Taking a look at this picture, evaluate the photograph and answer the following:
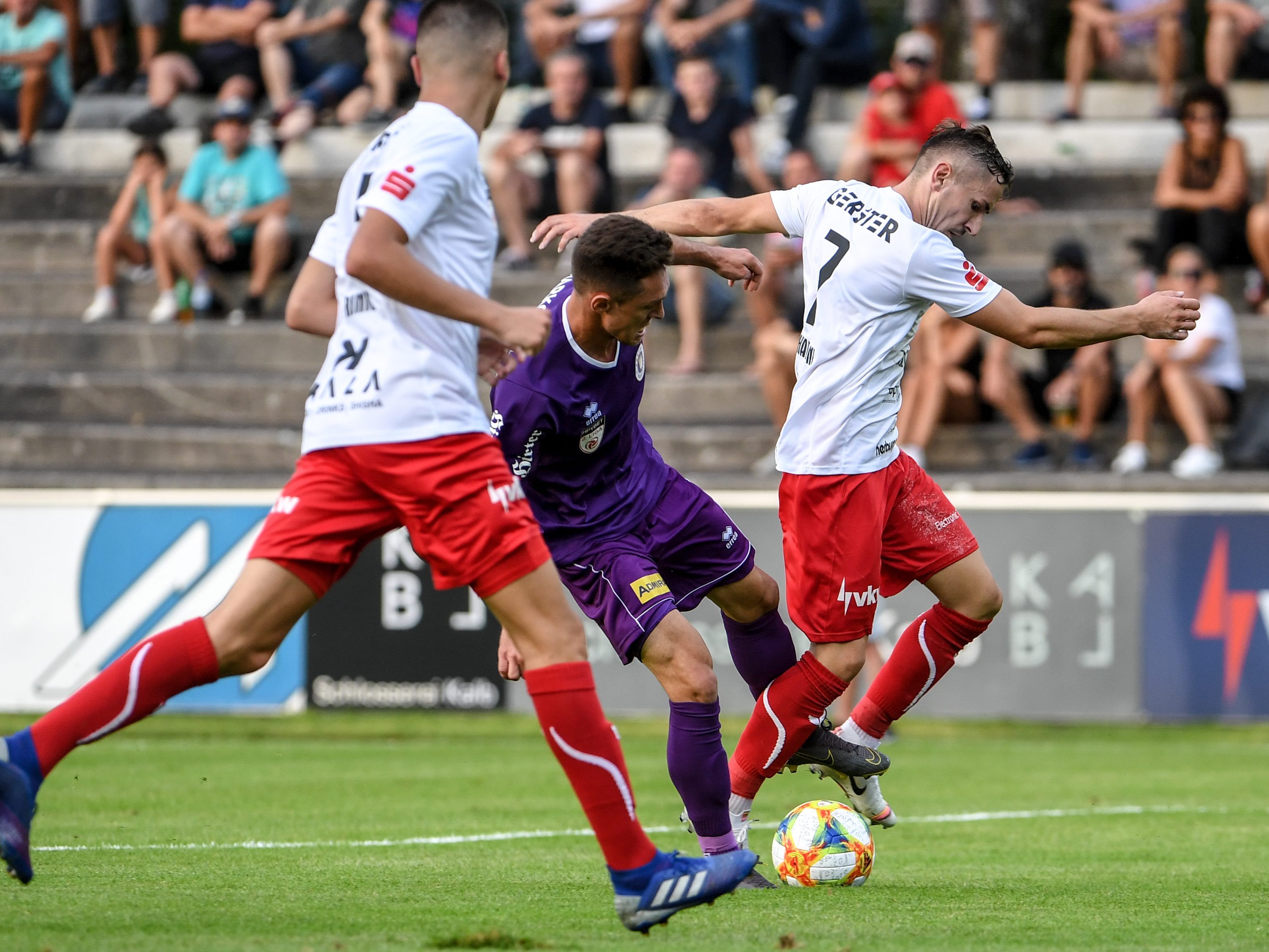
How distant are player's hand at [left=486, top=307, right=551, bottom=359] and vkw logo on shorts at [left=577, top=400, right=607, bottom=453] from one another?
1.33 metres

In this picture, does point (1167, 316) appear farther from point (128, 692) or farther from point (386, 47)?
point (386, 47)

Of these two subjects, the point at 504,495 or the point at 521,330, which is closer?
the point at 521,330

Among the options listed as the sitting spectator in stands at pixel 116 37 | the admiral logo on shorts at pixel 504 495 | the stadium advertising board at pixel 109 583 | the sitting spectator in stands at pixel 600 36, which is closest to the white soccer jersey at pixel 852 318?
the admiral logo on shorts at pixel 504 495

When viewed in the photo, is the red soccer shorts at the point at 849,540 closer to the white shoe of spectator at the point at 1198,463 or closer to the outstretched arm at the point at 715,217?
the outstretched arm at the point at 715,217

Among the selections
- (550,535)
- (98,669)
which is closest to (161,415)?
(98,669)

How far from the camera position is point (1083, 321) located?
229 inches

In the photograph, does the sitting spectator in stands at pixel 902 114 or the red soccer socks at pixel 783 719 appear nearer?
the red soccer socks at pixel 783 719

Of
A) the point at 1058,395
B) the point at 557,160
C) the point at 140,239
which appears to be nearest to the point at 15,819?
the point at 1058,395

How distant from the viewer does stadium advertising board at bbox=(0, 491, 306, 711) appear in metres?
13.1

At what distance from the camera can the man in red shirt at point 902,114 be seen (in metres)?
15.1

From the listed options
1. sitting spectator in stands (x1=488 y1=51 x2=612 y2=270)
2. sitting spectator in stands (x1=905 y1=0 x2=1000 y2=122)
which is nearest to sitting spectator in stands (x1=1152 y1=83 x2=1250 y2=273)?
sitting spectator in stands (x1=905 y1=0 x2=1000 y2=122)

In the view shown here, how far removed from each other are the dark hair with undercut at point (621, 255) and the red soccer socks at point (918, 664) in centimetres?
194

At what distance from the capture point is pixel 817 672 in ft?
20.5

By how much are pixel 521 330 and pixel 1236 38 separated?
14493mm
